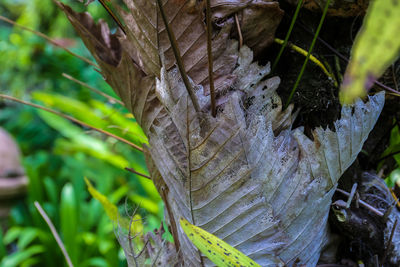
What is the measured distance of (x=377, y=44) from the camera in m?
0.14

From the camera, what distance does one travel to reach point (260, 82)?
0.38 meters

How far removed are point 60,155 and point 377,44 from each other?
3.23 meters

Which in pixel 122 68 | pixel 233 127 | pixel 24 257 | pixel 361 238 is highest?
pixel 122 68

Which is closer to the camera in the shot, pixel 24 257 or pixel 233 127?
pixel 233 127

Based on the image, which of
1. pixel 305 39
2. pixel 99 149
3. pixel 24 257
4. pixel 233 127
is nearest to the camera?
pixel 233 127

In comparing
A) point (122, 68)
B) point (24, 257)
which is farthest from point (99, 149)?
point (122, 68)

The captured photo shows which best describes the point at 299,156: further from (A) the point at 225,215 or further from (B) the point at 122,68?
(B) the point at 122,68

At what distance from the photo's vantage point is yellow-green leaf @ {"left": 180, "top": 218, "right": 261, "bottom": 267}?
297mm

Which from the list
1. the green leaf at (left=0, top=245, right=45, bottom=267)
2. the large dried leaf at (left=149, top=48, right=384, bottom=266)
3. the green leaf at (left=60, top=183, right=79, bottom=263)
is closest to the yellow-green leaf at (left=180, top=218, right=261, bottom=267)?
the large dried leaf at (left=149, top=48, right=384, bottom=266)

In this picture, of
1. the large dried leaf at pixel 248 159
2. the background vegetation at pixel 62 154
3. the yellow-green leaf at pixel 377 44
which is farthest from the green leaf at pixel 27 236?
the yellow-green leaf at pixel 377 44

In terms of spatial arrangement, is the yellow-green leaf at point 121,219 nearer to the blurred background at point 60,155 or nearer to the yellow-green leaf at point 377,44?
the blurred background at point 60,155

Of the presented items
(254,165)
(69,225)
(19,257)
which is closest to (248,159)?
(254,165)

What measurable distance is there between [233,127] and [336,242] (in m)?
0.22

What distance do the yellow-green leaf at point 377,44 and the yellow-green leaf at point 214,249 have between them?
20cm
